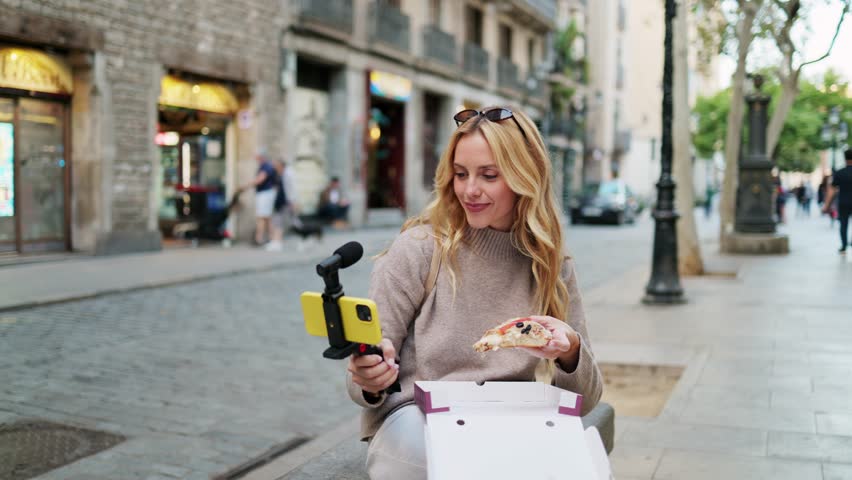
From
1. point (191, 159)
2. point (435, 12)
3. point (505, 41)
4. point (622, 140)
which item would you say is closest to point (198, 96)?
point (191, 159)

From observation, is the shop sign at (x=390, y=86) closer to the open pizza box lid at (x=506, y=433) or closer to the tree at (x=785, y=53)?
the tree at (x=785, y=53)

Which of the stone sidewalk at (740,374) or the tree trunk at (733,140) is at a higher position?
the tree trunk at (733,140)

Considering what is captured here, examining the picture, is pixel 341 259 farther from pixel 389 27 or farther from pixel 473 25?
pixel 473 25

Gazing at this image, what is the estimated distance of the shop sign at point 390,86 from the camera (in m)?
23.0

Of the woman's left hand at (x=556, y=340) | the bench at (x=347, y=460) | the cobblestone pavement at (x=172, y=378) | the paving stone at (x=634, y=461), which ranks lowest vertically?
the cobblestone pavement at (x=172, y=378)

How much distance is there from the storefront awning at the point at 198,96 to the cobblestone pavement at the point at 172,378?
6825 mm

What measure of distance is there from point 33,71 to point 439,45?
14.9m

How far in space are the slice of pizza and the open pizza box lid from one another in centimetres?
14

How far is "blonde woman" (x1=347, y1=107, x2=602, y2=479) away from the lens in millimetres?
2447

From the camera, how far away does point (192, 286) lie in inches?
437

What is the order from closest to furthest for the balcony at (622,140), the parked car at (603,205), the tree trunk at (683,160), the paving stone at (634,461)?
1. the paving stone at (634,461)
2. the tree trunk at (683,160)
3. the parked car at (603,205)
4. the balcony at (622,140)

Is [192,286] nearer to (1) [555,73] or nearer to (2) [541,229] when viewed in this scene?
(2) [541,229]

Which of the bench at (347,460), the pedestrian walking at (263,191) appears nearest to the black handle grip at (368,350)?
the bench at (347,460)

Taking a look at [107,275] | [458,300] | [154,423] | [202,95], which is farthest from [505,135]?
[202,95]
